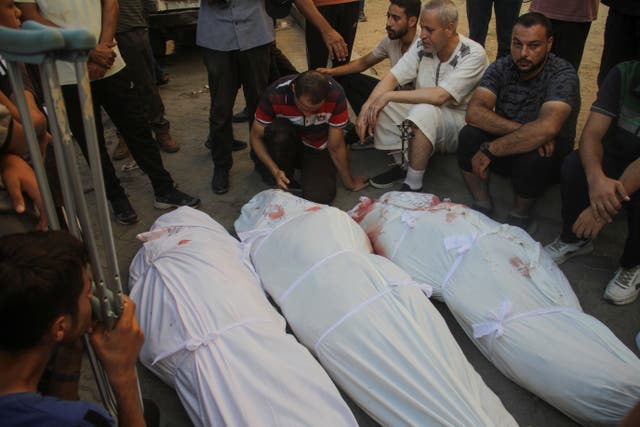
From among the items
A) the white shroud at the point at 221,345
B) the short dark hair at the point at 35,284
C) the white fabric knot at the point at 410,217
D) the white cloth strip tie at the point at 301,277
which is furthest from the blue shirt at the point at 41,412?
the white fabric knot at the point at 410,217

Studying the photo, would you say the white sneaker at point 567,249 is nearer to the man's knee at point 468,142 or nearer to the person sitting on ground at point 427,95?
the man's knee at point 468,142

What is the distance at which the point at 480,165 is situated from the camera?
2.85 metres

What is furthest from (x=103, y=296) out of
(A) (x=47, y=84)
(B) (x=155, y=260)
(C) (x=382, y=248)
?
(C) (x=382, y=248)

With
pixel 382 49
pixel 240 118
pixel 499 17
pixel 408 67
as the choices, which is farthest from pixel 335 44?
pixel 499 17

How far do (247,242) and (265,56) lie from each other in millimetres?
1287

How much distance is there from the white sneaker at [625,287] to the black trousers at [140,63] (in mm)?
2862

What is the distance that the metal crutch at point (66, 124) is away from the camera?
0.84 metres

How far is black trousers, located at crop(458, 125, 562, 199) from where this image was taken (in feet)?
8.82

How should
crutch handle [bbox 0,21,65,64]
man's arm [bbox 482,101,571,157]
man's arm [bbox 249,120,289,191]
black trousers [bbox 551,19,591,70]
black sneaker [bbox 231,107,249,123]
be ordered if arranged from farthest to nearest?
black sneaker [bbox 231,107,249,123]
black trousers [bbox 551,19,591,70]
man's arm [bbox 249,120,289,191]
man's arm [bbox 482,101,571,157]
crutch handle [bbox 0,21,65,64]

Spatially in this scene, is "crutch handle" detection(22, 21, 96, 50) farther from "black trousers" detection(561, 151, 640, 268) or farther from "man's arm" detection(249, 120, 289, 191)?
"black trousers" detection(561, 151, 640, 268)

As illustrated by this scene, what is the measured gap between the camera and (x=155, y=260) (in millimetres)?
2268

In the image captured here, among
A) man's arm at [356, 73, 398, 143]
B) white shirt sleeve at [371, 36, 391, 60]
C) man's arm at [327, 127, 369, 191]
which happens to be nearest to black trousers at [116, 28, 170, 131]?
man's arm at [327, 127, 369, 191]

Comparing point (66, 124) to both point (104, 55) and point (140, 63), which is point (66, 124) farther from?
point (140, 63)

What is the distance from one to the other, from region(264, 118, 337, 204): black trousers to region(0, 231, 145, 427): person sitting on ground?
208 cm
